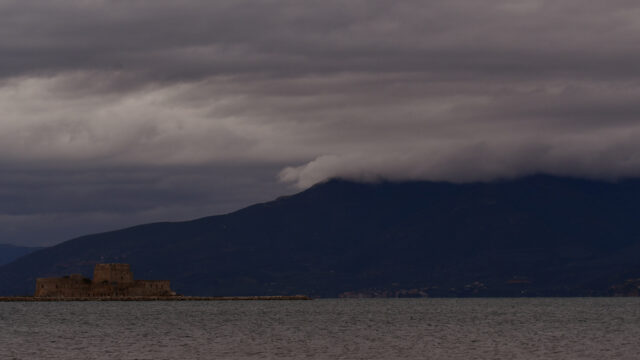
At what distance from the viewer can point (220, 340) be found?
167 m

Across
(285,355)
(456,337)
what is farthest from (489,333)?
(285,355)

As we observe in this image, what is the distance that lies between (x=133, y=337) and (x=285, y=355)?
39.8 m

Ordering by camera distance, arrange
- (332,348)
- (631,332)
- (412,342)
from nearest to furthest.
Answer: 1. (332,348)
2. (412,342)
3. (631,332)

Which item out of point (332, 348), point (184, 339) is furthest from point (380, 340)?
point (184, 339)

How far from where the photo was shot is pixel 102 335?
180 m

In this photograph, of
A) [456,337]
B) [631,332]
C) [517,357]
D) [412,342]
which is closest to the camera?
[517,357]

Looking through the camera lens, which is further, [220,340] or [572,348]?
[220,340]

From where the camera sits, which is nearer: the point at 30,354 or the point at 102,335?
the point at 30,354

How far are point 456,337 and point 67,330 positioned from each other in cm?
6751

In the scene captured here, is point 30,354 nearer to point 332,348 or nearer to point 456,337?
point 332,348

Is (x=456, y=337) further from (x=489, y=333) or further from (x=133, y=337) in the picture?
(x=133, y=337)

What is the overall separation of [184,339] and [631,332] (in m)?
77.2

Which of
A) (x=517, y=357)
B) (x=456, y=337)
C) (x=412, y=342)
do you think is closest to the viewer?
(x=517, y=357)

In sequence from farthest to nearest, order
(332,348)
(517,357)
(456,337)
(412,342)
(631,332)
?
(631,332) → (456,337) → (412,342) → (332,348) → (517,357)
